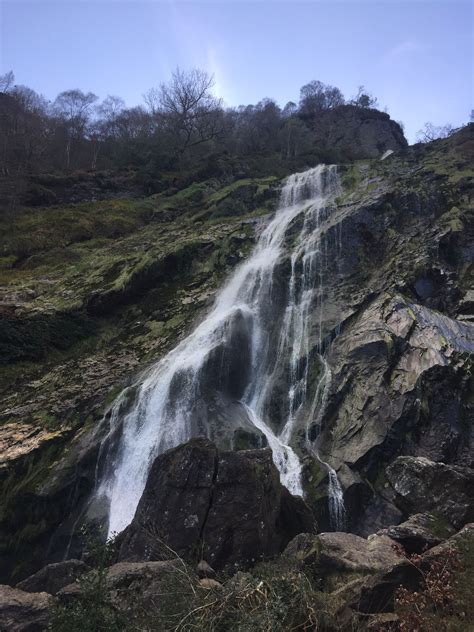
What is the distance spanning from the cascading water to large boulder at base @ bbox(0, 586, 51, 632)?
727 cm

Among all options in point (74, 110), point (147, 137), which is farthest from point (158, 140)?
point (74, 110)

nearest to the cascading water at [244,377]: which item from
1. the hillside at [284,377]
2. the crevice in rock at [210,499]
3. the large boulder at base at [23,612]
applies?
the hillside at [284,377]

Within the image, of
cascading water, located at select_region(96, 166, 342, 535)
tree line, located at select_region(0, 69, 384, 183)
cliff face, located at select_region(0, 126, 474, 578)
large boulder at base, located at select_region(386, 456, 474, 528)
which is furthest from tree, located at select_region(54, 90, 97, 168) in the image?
large boulder at base, located at select_region(386, 456, 474, 528)

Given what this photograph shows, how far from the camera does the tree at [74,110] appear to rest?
54.8 m

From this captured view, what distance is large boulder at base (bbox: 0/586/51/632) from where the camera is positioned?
6.05 m

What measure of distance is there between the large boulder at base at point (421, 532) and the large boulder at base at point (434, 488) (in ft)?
1.12

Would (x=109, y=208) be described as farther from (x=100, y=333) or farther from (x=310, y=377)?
(x=310, y=377)

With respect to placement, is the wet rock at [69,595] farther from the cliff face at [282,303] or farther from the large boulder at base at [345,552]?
the cliff face at [282,303]

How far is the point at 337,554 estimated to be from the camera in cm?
716

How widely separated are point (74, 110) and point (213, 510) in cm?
6623

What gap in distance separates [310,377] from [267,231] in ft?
43.3

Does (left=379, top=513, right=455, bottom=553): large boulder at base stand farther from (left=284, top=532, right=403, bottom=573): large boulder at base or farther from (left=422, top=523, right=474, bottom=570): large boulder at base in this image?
(left=422, top=523, right=474, bottom=570): large boulder at base

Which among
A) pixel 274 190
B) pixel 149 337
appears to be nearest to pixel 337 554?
pixel 149 337

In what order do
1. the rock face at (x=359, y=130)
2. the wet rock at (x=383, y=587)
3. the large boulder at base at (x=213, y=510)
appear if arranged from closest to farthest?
the wet rock at (x=383, y=587), the large boulder at base at (x=213, y=510), the rock face at (x=359, y=130)
